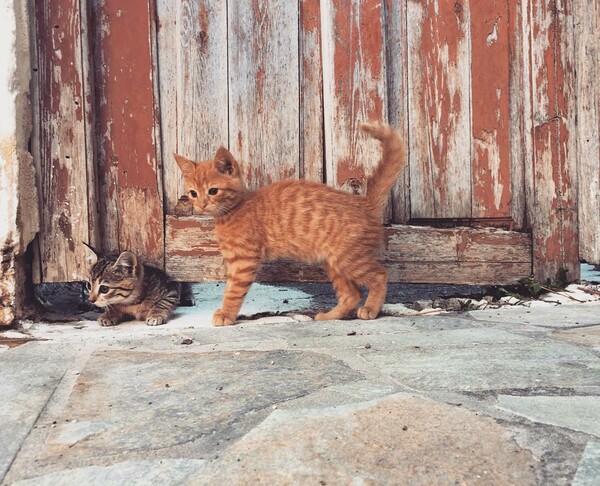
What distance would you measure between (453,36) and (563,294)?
1628 millimetres

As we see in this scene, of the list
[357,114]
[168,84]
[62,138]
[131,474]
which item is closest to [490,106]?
[357,114]

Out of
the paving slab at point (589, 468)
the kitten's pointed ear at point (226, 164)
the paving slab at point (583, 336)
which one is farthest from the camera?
the kitten's pointed ear at point (226, 164)

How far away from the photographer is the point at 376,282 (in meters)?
3.02

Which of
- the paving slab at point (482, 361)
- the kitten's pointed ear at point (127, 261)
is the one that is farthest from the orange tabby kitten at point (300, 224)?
the paving slab at point (482, 361)

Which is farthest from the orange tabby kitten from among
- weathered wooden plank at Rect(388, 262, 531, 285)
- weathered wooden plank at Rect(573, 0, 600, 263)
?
weathered wooden plank at Rect(573, 0, 600, 263)

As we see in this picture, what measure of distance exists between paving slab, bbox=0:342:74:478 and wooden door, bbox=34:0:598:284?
3.57 feet

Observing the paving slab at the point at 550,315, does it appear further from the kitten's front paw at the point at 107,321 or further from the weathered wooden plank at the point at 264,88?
the kitten's front paw at the point at 107,321

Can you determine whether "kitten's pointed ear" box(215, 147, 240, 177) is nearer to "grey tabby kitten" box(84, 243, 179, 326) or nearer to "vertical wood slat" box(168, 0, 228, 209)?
"vertical wood slat" box(168, 0, 228, 209)

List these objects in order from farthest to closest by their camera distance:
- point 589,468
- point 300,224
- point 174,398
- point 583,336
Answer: point 300,224
point 583,336
point 174,398
point 589,468

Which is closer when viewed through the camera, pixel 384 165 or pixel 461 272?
pixel 384 165

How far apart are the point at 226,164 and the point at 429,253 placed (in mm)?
1301

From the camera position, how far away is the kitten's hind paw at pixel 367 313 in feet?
9.85

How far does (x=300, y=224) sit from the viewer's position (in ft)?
9.98

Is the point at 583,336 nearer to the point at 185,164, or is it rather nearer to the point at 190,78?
the point at 185,164
